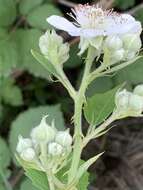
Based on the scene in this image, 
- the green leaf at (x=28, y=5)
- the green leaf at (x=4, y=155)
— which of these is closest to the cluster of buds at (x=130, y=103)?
the green leaf at (x=4, y=155)

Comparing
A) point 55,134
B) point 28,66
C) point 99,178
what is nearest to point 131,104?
point 55,134

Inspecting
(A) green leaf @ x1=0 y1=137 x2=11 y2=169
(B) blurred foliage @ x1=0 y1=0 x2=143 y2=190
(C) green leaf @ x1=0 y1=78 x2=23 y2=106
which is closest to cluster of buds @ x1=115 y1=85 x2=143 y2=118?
(B) blurred foliage @ x1=0 y1=0 x2=143 y2=190

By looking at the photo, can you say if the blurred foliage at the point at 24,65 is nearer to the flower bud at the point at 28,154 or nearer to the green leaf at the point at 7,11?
the green leaf at the point at 7,11

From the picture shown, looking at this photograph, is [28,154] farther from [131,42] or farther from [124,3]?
[124,3]

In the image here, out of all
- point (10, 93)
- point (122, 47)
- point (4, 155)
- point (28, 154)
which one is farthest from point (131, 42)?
point (10, 93)

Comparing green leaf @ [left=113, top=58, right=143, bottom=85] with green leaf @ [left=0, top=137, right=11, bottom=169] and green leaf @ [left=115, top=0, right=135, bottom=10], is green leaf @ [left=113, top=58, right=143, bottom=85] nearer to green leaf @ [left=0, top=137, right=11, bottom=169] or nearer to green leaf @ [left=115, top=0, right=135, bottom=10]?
green leaf @ [left=115, top=0, right=135, bottom=10]
